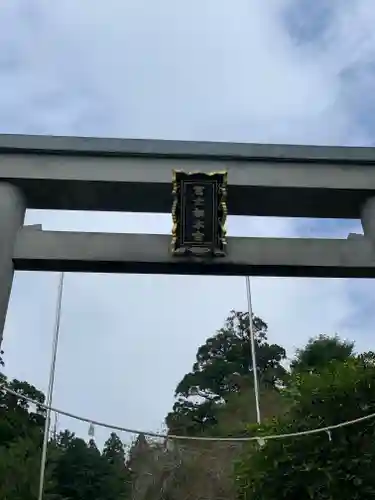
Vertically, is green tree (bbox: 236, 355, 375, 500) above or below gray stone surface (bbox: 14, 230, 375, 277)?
below

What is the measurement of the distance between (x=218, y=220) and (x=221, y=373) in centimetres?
2205

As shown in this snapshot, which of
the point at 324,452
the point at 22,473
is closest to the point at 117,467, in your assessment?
the point at 22,473

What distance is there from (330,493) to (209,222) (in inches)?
117

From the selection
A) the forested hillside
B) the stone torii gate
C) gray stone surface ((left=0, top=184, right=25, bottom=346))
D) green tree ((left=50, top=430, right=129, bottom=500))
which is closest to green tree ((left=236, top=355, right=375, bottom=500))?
the forested hillside

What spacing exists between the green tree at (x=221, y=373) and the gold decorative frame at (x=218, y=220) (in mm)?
18053

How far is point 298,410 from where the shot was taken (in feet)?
20.2

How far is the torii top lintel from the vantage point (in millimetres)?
4496

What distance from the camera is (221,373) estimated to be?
25719 millimetres

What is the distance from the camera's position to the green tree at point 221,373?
22.7 m

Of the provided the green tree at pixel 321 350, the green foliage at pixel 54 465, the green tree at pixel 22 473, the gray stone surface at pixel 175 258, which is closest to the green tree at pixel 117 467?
the green foliage at pixel 54 465

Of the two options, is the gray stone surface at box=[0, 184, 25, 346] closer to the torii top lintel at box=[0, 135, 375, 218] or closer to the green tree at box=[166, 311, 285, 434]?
the torii top lintel at box=[0, 135, 375, 218]

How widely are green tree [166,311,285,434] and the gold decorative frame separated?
18053 millimetres

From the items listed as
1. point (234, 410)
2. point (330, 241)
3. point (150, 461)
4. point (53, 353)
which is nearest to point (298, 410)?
point (330, 241)

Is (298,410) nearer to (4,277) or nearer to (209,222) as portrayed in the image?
(209,222)
